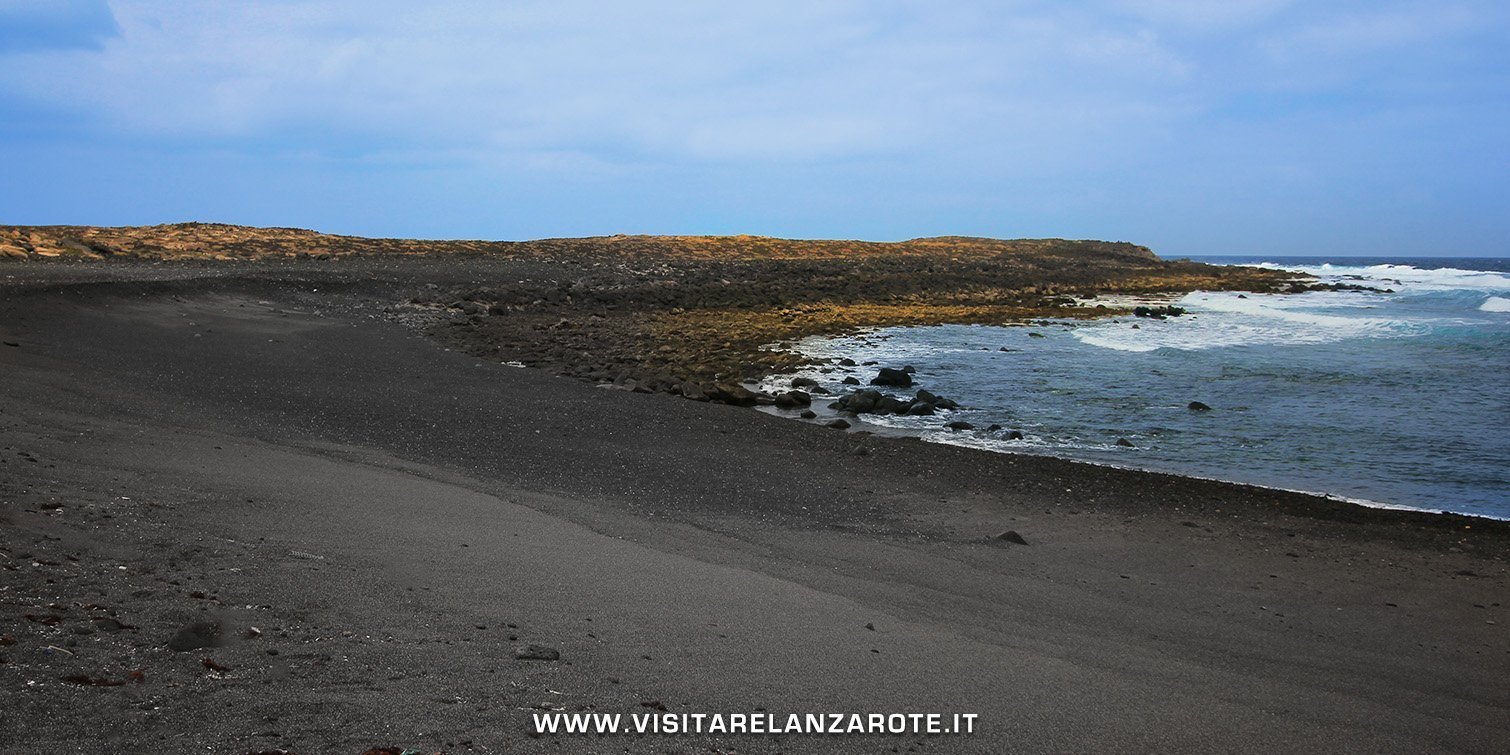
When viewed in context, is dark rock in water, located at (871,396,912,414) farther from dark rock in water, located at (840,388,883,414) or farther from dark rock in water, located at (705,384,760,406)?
dark rock in water, located at (705,384,760,406)

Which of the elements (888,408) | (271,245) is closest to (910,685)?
(888,408)

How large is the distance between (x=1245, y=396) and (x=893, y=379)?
6.11m

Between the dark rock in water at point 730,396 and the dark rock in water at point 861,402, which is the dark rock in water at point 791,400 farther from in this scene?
the dark rock in water at point 861,402

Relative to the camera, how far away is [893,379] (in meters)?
16.9

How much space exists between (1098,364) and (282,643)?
771 inches

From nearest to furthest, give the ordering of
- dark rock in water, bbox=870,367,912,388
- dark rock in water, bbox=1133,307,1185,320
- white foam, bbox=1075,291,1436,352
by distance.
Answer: dark rock in water, bbox=870,367,912,388 → white foam, bbox=1075,291,1436,352 → dark rock in water, bbox=1133,307,1185,320

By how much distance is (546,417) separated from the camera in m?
11.5

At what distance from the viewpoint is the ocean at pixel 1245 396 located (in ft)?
36.9

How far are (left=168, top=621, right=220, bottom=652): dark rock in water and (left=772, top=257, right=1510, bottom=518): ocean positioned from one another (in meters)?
→ 9.80

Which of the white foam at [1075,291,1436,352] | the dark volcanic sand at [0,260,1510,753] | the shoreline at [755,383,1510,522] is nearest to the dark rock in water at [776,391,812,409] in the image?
the shoreline at [755,383,1510,522]

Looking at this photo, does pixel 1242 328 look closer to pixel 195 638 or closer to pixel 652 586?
pixel 652 586

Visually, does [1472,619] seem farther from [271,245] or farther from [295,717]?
[271,245]

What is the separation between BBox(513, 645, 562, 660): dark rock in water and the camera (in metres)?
3.89

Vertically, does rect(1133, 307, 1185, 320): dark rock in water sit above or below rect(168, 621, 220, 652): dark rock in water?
above
